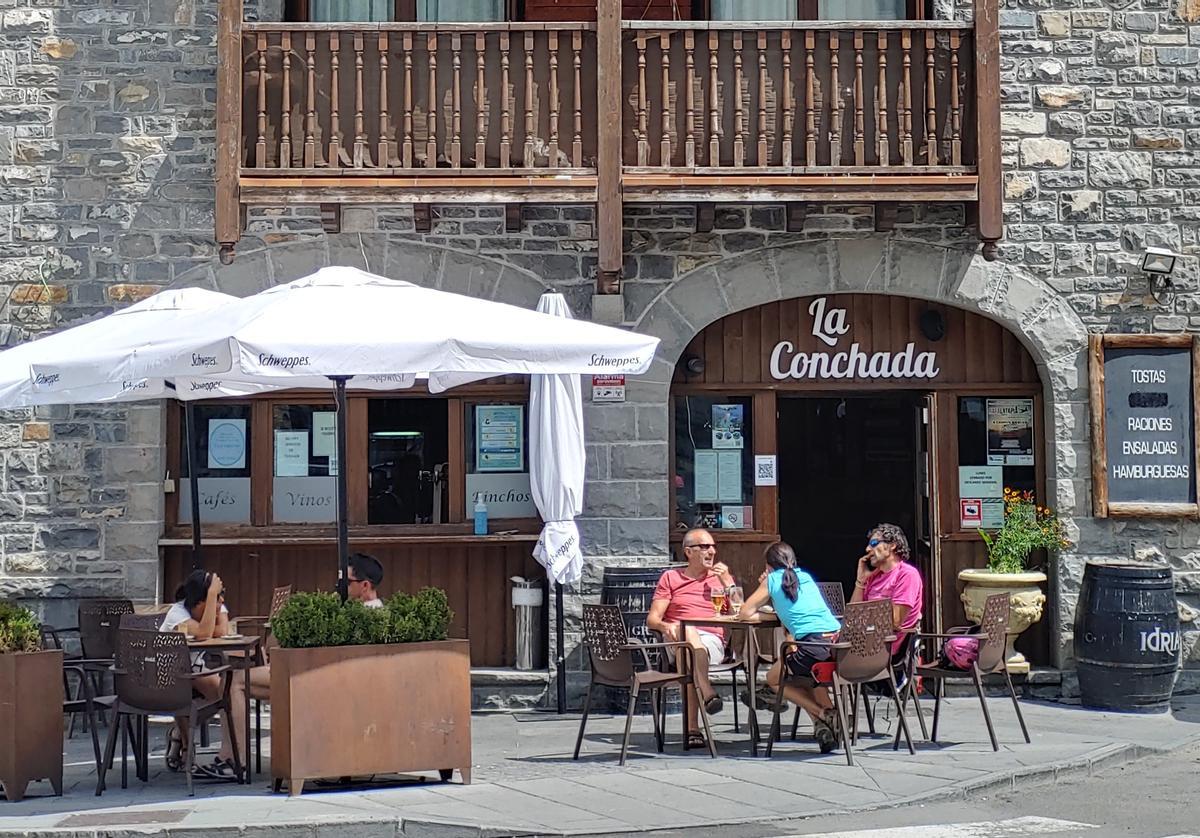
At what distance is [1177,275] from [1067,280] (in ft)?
2.83

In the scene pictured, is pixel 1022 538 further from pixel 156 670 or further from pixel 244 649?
pixel 156 670

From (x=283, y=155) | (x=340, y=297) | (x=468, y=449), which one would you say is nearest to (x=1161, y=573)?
(x=468, y=449)

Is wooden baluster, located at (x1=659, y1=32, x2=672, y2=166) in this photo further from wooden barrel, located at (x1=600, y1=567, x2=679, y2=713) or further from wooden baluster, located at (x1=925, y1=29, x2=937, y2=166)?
wooden barrel, located at (x1=600, y1=567, x2=679, y2=713)

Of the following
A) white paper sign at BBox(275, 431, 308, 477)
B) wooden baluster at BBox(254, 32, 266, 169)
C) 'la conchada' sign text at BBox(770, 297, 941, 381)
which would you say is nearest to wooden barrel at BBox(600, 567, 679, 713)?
'la conchada' sign text at BBox(770, 297, 941, 381)

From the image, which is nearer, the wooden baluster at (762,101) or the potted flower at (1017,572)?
the wooden baluster at (762,101)

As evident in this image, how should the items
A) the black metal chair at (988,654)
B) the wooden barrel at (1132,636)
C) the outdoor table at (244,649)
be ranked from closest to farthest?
1. the outdoor table at (244,649)
2. the black metal chair at (988,654)
3. the wooden barrel at (1132,636)

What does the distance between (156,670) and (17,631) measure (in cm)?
79

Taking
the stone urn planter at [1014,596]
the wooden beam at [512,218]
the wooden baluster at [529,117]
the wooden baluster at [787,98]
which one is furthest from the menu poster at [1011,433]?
the wooden baluster at [529,117]

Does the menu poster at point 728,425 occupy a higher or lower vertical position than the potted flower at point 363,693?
higher

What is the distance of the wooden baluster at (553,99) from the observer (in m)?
11.0

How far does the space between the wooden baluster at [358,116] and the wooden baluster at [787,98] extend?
3067 millimetres

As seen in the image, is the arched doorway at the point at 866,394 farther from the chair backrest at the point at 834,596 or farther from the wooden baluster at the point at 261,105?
the wooden baluster at the point at 261,105

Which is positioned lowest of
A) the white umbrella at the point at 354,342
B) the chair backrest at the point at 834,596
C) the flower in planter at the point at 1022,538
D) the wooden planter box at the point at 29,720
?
the wooden planter box at the point at 29,720

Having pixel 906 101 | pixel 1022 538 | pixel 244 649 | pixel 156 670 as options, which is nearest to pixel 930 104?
pixel 906 101
